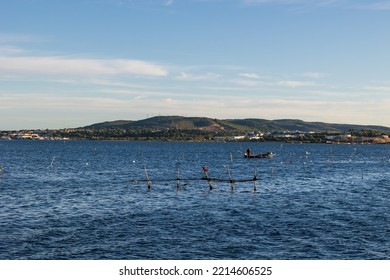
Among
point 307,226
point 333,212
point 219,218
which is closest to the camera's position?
point 307,226

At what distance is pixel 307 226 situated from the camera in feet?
190

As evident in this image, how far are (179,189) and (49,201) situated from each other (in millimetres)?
26361

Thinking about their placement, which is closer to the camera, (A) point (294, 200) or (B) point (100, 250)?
(B) point (100, 250)

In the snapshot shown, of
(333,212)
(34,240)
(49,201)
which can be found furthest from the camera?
(49,201)

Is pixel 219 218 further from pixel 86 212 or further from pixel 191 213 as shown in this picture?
pixel 86 212

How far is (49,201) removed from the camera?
76.0 meters

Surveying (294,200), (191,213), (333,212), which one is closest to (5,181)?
(191,213)
